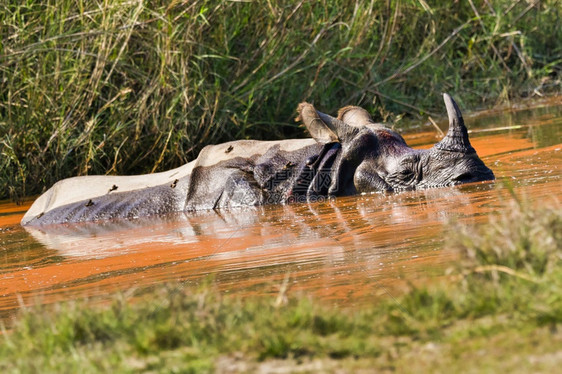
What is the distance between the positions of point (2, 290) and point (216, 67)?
4.68 m

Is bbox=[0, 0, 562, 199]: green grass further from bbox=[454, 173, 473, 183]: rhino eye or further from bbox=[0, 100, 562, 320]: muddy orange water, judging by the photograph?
bbox=[454, 173, 473, 183]: rhino eye

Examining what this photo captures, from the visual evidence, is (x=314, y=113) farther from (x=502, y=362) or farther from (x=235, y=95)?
(x=502, y=362)

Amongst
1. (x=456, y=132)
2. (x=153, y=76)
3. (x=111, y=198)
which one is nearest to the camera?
(x=456, y=132)

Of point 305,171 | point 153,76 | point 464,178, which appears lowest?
point 464,178

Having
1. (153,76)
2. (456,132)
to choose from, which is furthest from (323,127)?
(153,76)

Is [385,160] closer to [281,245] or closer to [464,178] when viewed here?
[464,178]

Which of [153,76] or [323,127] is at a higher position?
[153,76]

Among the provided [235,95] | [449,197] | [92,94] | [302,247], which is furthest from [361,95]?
[302,247]

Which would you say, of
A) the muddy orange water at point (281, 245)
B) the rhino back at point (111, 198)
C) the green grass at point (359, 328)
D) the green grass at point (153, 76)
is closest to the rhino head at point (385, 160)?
the muddy orange water at point (281, 245)

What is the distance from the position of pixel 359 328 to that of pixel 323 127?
182 inches

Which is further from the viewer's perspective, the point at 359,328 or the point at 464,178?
the point at 464,178

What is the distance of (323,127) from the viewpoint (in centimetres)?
755

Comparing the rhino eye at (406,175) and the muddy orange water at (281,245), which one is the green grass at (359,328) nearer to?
the muddy orange water at (281,245)

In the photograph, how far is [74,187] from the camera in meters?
8.16
